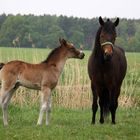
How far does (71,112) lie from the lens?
471 inches

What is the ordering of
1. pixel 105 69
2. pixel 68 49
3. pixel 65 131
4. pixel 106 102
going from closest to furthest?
pixel 65 131
pixel 105 69
pixel 68 49
pixel 106 102

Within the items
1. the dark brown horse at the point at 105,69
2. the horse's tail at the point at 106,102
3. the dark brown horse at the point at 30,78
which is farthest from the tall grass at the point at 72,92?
the dark brown horse at the point at 30,78

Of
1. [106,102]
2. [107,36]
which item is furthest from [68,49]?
[106,102]

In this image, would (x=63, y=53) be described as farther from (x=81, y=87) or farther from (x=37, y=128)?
(x=81, y=87)

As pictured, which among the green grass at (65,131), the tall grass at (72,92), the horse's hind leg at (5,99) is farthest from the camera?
the tall grass at (72,92)

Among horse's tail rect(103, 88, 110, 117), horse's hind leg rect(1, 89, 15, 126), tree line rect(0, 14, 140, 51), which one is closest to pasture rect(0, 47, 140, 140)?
horse's hind leg rect(1, 89, 15, 126)

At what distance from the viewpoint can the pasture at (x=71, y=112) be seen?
25.6 ft

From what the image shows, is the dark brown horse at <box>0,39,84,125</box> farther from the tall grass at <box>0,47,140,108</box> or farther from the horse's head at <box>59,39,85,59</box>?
the tall grass at <box>0,47,140,108</box>

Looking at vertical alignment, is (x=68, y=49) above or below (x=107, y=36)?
below

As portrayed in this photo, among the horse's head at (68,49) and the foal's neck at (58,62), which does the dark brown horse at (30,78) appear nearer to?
the foal's neck at (58,62)

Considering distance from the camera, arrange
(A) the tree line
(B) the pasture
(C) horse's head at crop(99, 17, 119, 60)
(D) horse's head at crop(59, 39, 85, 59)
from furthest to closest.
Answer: (A) the tree line, (D) horse's head at crop(59, 39, 85, 59), (C) horse's head at crop(99, 17, 119, 60), (B) the pasture

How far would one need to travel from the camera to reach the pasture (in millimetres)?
7812

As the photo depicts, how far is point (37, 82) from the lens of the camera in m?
8.91

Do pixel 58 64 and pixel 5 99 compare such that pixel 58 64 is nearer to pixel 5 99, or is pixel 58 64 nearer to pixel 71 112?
pixel 5 99
